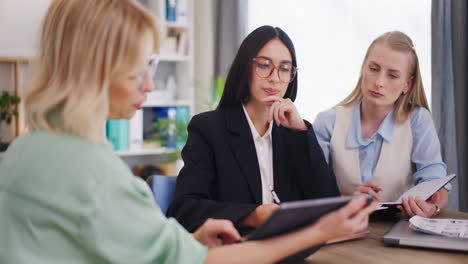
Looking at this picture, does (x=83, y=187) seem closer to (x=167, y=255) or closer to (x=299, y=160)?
(x=167, y=255)

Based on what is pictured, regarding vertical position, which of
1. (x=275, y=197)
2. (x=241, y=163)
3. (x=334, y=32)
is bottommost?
(x=275, y=197)

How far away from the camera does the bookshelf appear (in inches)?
175

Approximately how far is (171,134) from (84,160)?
11.5 feet

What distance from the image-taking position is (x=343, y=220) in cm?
108

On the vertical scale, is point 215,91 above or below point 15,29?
below

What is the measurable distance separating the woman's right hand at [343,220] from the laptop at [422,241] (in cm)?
37

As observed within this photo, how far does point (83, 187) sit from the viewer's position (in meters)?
0.90

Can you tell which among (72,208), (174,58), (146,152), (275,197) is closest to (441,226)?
(275,197)

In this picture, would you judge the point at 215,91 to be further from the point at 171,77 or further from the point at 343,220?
the point at 343,220

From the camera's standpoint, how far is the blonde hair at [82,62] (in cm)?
95

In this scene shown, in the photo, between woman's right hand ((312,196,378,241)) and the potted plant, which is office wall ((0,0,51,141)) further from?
woman's right hand ((312,196,378,241))

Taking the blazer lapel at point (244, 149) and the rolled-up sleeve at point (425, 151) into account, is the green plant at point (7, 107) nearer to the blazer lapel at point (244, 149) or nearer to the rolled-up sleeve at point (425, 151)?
the blazer lapel at point (244, 149)

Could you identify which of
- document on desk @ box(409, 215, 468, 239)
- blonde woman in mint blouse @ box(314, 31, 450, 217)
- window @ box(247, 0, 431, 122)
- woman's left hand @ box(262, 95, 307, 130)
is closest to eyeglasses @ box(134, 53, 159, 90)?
woman's left hand @ box(262, 95, 307, 130)

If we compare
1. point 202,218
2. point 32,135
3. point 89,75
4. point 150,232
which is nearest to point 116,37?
point 89,75
